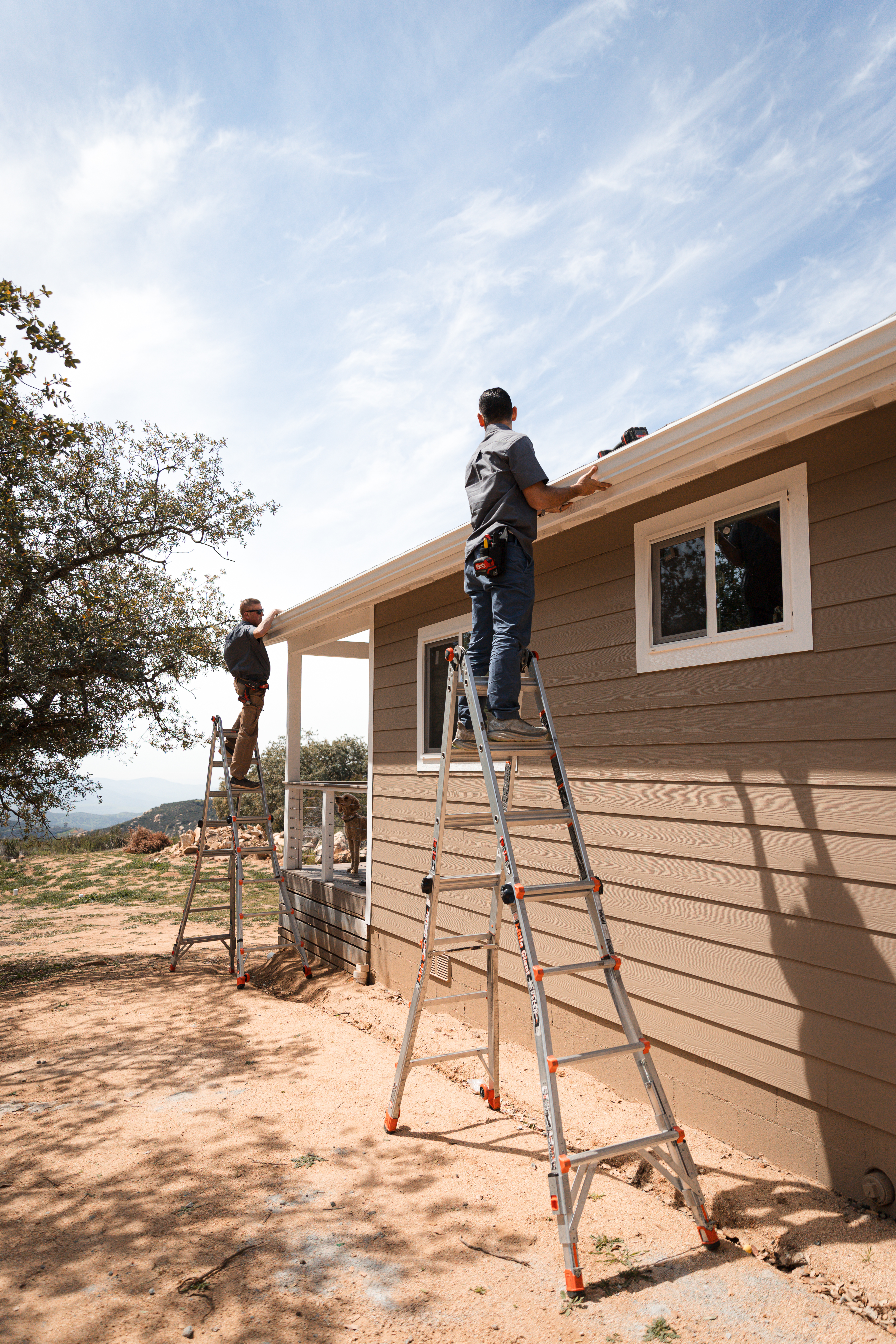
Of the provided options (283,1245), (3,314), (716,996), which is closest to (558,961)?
(716,996)

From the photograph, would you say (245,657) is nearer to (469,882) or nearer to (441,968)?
(441,968)

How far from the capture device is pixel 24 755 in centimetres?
834

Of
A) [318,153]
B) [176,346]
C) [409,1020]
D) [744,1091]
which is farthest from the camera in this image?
[176,346]

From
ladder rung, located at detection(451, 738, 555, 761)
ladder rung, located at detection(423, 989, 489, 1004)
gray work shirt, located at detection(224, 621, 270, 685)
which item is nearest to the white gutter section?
ladder rung, located at detection(451, 738, 555, 761)

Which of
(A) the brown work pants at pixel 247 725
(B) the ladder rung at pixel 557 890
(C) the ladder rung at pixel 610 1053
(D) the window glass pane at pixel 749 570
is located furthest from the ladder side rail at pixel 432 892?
(A) the brown work pants at pixel 247 725

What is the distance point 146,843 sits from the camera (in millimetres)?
17828

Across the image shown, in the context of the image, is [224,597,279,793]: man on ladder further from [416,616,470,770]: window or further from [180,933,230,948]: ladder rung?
[416,616,470,770]: window

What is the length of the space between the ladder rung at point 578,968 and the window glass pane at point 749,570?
5.30 feet

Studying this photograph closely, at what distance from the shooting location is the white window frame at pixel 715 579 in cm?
319

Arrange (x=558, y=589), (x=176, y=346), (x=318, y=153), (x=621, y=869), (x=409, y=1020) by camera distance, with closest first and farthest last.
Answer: (x=409, y=1020) < (x=621, y=869) < (x=558, y=589) < (x=318, y=153) < (x=176, y=346)

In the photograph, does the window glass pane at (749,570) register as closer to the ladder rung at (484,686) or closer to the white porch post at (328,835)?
the ladder rung at (484,686)

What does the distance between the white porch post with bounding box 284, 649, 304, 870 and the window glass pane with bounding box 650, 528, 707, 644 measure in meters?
5.39

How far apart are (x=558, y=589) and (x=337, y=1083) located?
10.6 ft

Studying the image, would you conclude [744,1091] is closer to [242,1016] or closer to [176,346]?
[242,1016]
